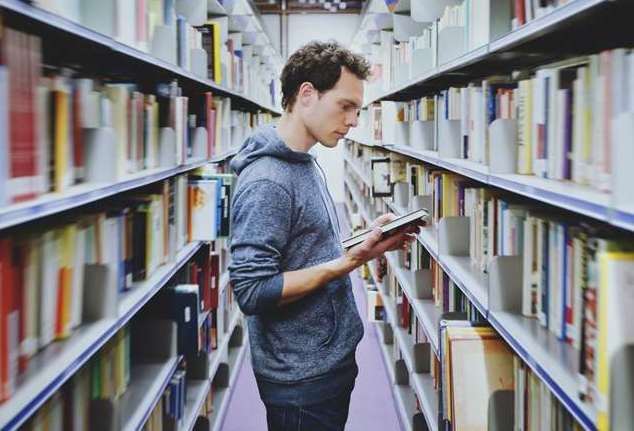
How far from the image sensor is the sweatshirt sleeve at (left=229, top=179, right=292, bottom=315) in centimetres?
178

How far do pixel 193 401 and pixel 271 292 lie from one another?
1.52 metres

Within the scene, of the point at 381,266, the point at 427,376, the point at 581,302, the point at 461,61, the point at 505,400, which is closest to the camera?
the point at 581,302

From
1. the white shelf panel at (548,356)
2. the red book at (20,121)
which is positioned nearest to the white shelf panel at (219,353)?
the white shelf panel at (548,356)

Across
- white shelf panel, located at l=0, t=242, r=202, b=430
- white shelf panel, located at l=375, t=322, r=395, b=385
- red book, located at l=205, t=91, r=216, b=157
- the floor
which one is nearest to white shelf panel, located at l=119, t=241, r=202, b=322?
white shelf panel, located at l=0, t=242, r=202, b=430

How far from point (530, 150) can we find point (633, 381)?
30.9 inches

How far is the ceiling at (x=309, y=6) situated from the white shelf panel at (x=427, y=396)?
31.3ft

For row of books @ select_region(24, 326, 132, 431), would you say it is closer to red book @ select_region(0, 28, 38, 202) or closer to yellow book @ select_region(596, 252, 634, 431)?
red book @ select_region(0, 28, 38, 202)

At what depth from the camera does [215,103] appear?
395 centimetres

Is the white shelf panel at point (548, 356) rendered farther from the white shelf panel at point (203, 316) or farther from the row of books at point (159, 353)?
the white shelf panel at point (203, 316)

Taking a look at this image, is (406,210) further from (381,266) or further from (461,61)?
(461,61)

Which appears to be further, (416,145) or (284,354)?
(416,145)

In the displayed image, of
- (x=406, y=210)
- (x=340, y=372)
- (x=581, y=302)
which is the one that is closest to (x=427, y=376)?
(x=406, y=210)

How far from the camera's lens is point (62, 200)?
4.59 ft

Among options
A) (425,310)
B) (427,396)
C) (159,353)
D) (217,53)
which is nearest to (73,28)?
(159,353)
